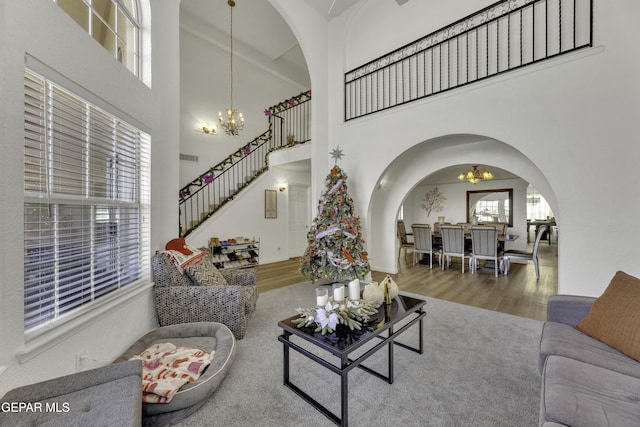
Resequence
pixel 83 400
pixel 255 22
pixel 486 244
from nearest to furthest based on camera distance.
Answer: pixel 83 400 < pixel 486 244 < pixel 255 22

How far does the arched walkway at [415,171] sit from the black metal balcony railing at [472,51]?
1.02 m

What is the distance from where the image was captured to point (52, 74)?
1.50 metres

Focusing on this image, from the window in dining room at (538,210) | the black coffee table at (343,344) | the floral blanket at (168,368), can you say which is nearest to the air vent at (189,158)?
the floral blanket at (168,368)

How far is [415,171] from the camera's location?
5.35 meters

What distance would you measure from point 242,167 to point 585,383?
6.83 meters

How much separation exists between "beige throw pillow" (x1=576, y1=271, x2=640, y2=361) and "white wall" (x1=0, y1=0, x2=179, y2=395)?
10.9 ft

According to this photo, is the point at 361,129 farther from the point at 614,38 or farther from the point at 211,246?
the point at 211,246

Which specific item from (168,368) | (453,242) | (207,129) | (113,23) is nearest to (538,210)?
(453,242)

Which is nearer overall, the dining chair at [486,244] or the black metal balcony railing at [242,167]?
the dining chair at [486,244]

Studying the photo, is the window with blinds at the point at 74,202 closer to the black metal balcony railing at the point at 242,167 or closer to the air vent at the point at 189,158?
the black metal balcony railing at the point at 242,167

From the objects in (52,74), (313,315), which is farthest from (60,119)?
(313,315)

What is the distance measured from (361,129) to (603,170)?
10.7 ft

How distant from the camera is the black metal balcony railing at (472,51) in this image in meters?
3.05

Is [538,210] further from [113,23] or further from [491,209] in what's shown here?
[113,23]
